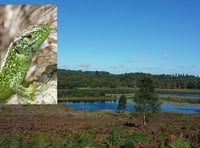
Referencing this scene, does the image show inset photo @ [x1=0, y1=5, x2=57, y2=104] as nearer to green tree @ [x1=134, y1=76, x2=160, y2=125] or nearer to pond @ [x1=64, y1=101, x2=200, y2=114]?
green tree @ [x1=134, y1=76, x2=160, y2=125]

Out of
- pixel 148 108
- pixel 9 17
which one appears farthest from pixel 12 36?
pixel 148 108

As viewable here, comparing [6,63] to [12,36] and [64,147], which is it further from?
[64,147]

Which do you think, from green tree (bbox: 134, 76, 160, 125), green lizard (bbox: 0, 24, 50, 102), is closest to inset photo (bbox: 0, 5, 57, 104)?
green lizard (bbox: 0, 24, 50, 102)

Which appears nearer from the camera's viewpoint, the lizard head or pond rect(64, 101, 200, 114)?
the lizard head

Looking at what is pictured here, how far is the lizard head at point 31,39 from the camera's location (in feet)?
51.8

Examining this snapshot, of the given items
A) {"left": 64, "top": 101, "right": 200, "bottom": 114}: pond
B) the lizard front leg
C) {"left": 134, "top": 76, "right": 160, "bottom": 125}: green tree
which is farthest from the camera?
{"left": 64, "top": 101, "right": 200, "bottom": 114}: pond

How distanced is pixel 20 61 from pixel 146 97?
1145 inches

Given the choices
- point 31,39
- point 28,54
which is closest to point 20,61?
point 28,54

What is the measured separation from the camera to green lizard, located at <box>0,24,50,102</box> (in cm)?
1582

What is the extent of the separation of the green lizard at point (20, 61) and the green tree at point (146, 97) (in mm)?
28320

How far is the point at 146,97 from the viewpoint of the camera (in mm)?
43844

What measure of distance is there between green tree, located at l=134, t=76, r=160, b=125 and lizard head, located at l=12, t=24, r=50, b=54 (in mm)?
28419

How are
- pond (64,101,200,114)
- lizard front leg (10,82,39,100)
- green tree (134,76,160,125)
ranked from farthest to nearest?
pond (64,101,200,114), green tree (134,76,160,125), lizard front leg (10,82,39,100)

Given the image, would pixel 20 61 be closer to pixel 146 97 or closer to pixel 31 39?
pixel 31 39
